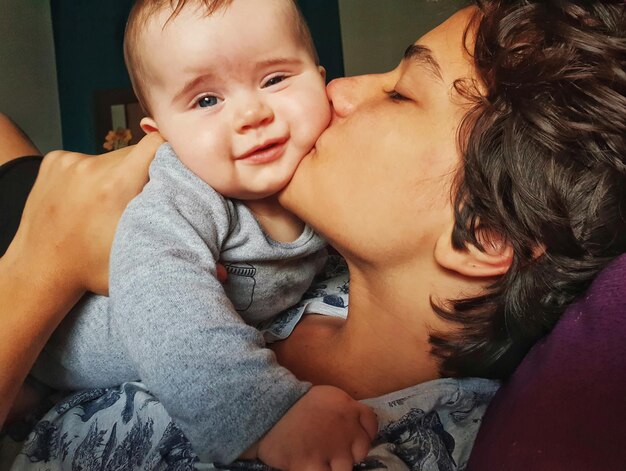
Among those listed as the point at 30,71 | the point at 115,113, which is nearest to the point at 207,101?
the point at 30,71

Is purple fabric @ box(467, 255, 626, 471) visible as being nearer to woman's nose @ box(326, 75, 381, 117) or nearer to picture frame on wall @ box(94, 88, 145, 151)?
woman's nose @ box(326, 75, 381, 117)

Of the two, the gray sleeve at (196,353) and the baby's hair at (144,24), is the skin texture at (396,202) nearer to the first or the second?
the baby's hair at (144,24)

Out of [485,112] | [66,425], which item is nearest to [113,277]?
[66,425]

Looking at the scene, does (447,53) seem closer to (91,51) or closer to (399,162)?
(399,162)

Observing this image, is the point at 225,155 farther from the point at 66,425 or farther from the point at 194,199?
the point at 66,425

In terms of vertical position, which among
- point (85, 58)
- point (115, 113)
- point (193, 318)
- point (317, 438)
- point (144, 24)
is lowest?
point (115, 113)

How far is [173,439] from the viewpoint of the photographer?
2.73 feet

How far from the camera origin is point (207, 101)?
91cm

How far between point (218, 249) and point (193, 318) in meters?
0.20

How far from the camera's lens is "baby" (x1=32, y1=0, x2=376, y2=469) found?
0.71 m

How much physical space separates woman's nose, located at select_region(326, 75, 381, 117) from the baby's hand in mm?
435

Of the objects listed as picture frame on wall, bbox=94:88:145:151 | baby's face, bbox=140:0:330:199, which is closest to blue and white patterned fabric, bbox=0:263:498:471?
baby's face, bbox=140:0:330:199

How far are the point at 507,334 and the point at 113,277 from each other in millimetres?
577

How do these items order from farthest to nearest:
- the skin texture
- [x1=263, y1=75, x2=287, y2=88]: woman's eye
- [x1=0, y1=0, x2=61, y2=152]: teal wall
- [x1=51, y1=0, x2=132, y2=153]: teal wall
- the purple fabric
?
[x1=51, y1=0, x2=132, y2=153]: teal wall → [x1=0, y1=0, x2=61, y2=152]: teal wall → [x1=263, y1=75, x2=287, y2=88]: woman's eye → the skin texture → the purple fabric
